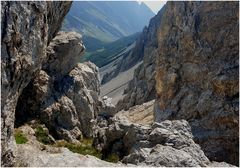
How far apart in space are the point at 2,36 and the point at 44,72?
20.0 metres

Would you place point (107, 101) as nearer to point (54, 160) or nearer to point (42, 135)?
point (42, 135)

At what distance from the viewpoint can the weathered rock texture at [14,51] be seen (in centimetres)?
2180

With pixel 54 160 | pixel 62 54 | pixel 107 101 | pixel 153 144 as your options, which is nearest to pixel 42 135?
pixel 62 54

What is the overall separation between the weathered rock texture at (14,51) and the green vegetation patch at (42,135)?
949 centimetres

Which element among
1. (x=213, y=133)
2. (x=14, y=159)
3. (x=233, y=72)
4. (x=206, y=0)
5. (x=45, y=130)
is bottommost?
(x=45, y=130)

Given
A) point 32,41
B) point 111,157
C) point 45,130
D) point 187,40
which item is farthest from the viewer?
point 187,40

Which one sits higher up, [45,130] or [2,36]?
[2,36]

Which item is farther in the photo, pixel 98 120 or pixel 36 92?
pixel 98 120

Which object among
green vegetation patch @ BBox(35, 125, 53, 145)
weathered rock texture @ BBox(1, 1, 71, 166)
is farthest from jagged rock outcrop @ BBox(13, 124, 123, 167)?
green vegetation patch @ BBox(35, 125, 53, 145)

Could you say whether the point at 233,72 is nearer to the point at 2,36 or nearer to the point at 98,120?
the point at 98,120

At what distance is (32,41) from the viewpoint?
25.8 metres

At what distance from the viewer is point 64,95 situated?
136 ft

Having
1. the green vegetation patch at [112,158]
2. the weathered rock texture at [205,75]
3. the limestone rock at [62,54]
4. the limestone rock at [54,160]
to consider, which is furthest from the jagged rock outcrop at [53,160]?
the limestone rock at [62,54]

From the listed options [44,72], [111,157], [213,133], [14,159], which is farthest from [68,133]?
[14,159]
